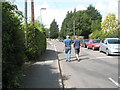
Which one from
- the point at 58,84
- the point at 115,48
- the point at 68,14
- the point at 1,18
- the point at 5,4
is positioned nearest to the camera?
the point at 1,18

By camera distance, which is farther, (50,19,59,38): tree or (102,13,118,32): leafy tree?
(50,19,59,38): tree

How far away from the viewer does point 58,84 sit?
607cm

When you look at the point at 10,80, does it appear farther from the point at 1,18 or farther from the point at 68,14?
the point at 68,14

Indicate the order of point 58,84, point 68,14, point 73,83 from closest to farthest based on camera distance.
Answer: point 58,84, point 73,83, point 68,14

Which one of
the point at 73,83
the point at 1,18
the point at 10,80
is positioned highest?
the point at 1,18

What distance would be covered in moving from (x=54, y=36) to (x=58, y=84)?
124099mm

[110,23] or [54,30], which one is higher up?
[54,30]

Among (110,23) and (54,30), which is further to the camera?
(54,30)

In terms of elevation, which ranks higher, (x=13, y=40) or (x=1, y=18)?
(x=1, y=18)

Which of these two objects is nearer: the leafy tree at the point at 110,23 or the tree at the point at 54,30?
the leafy tree at the point at 110,23

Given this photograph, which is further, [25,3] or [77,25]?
[77,25]

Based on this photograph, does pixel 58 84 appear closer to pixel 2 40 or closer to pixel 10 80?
pixel 10 80

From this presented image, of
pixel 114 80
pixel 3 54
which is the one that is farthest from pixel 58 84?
pixel 3 54

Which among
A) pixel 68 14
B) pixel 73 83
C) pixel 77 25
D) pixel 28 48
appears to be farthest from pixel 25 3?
pixel 68 14
